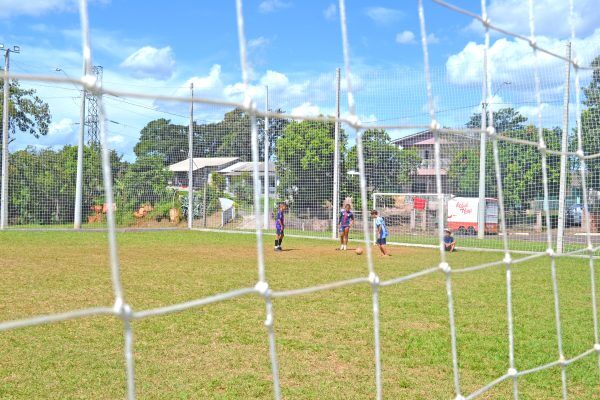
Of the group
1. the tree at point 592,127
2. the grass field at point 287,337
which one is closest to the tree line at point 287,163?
the tree at point 592,127

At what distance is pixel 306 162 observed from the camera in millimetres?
18359

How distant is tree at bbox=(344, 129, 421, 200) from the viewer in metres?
15.5

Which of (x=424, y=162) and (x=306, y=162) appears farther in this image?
(x=306, y=162)

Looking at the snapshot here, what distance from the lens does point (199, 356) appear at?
15.6 ft

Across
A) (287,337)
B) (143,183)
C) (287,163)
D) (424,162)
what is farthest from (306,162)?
(287,337)

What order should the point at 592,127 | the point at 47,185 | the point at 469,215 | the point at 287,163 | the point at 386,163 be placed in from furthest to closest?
1. the point at 47,185
2. the point at 287,163
3. the point at 386,163
4. the point at 469,215
5. the point at 592,127

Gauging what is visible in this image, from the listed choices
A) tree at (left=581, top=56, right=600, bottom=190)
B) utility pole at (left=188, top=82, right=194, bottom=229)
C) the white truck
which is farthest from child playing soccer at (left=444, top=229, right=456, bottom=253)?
utility pole at (left=188, top=82, right=194, bottom=229)

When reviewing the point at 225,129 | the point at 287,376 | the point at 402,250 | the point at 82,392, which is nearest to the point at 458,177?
the point at 402,250

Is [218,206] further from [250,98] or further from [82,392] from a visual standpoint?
[250,98]

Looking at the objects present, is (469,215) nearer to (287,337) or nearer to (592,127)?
(592,127)

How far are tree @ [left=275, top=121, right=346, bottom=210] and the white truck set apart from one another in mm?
4306

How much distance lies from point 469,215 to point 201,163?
33.8 feet

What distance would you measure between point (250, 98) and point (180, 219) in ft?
64.8

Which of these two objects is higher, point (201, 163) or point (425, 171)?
point (201, 163)
